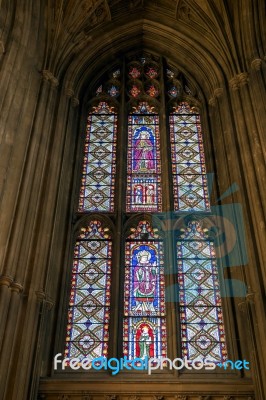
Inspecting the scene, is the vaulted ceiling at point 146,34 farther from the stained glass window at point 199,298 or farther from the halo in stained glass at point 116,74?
the stained glass window at point 199,298

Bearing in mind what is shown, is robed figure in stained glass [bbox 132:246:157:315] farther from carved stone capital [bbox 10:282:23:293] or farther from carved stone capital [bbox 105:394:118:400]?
carved stone capital [bbox 10:282:23:293]

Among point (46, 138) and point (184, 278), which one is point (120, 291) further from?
point (46, 138)

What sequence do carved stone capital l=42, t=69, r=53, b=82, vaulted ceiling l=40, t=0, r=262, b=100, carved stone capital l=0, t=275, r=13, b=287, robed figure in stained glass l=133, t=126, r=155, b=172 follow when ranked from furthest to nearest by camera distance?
1. vaulted ceiling l=40, t=0, r=262, b=100
2. robed figure in stained glass l=133, t=126, r=155, b=172
3. carved stone capital l=42, t=69, r=53, b=82
4. carved stone capital l=0, t=275, r=13, b=287

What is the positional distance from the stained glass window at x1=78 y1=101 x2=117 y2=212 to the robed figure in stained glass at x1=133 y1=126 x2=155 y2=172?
0.49 meters

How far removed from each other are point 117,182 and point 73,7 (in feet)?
14.8

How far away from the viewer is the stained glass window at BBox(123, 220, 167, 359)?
8.70 m

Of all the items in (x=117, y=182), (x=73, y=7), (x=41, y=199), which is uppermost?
(x=73, y=7)

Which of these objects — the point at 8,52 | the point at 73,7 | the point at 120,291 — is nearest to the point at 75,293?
the point at 120,291

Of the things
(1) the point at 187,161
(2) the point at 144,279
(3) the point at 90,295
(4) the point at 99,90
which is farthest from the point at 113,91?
(3) the point at 90,295

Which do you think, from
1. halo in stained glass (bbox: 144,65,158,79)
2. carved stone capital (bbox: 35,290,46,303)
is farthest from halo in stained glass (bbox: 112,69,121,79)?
carved stone capital (bbox: 35,290,46,303)

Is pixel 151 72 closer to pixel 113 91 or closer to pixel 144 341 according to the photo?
pixel 113 91

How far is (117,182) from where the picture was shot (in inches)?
434

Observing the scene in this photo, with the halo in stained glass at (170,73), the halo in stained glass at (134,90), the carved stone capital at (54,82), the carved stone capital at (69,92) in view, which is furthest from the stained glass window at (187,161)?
the carved stone capital at (54,82)

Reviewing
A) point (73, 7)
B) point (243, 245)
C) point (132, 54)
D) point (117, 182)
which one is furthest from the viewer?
point (132, 54)
